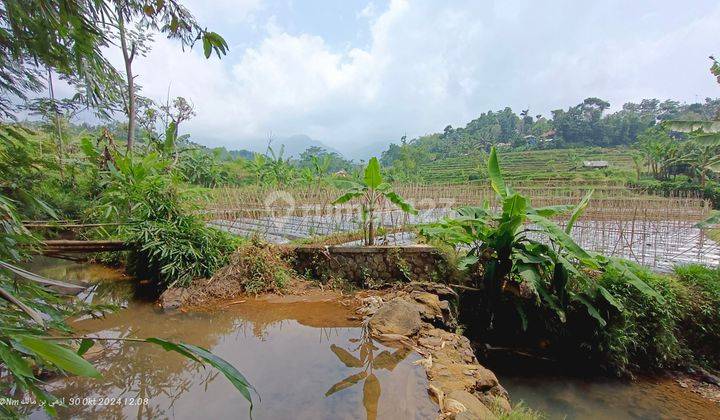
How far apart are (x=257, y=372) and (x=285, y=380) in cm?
30

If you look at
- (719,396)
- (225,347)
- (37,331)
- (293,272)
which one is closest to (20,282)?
(37,331)

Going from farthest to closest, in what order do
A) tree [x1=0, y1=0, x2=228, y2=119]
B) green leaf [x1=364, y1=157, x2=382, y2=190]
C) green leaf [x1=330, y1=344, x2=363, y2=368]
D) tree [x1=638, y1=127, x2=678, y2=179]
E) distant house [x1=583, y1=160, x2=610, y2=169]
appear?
distant house [x1=583, y1=160, x2=610, y2=169]
tree [x1=638, y1=127, x2=678, y2=179]
green leaf [x1=364, y1=157, x2=382, y2=190]
green leaf [x1=330, y1=344, x2=363, y2=368]
tree [x1=0, y1=0, x2=228, y2=119]

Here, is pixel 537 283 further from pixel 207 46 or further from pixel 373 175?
pixel 207 46

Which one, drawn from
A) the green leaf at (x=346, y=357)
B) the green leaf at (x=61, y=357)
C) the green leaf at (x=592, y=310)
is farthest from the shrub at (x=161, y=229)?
the green leaf at (x=592, y=310)

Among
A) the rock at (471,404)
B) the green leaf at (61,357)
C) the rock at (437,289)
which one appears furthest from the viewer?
the rock at (437,289)

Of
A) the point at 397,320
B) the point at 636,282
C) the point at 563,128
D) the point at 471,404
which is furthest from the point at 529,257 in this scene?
the point at 563,128

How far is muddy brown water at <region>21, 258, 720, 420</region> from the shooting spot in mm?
2434

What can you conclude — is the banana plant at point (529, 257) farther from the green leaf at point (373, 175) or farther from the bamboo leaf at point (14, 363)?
the bamboo leaf at point (14, 363)

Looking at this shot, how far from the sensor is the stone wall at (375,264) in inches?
209

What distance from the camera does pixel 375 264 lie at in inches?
215

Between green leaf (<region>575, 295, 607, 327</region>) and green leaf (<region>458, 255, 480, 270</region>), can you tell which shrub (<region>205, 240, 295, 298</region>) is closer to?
green leaf (<region>458, 255, 480, 270</region>)

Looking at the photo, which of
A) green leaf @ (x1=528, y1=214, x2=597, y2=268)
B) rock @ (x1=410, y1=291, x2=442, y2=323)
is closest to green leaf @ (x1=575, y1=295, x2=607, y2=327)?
green leaf @ (x1=528, y1=214, x2=597, y2=268)

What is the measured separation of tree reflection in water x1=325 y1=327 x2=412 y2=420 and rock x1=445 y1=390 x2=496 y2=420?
1.75ft

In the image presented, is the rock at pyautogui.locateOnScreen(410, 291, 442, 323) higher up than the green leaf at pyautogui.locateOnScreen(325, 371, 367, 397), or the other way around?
the rock at pyautogui.locateOnScreen(410, 291, 442, 323)
